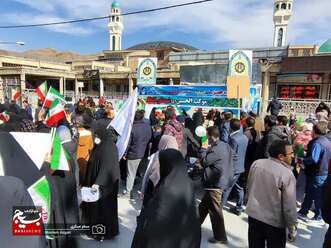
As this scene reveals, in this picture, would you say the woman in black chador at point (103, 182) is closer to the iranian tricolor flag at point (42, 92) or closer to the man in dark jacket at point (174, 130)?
the man in dark jacket at point (174, 130)

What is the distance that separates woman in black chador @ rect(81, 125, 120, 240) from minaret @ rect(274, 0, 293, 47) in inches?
2159

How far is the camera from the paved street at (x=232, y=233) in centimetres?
386

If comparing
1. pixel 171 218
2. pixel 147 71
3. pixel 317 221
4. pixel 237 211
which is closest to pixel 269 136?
pixel 237 211

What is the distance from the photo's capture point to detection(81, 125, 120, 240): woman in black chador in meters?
3.63

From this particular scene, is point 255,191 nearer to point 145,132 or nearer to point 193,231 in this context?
point 193,231

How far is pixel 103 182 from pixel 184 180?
5.33 feet

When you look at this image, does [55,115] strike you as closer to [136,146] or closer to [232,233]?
[136,146]

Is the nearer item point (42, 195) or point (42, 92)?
point (42, 195)

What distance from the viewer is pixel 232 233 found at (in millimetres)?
4230

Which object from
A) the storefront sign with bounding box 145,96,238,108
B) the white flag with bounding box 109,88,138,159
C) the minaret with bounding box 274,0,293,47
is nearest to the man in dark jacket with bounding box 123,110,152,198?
the white flag with bounding box 109,88,138,159

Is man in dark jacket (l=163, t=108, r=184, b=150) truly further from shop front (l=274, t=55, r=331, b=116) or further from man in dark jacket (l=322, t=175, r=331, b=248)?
shop front (l=274, t=55, r=331, b=116)

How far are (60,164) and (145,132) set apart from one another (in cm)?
310

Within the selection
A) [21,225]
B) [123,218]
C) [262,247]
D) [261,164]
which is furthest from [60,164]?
[123,218]

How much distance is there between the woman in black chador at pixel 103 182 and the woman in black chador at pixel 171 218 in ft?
4.77
